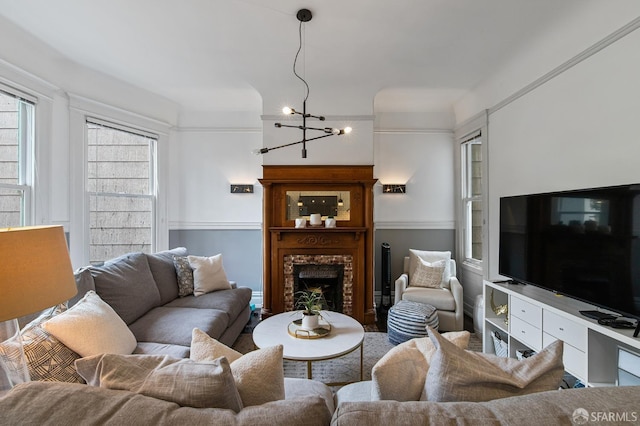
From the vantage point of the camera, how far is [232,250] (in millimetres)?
4219

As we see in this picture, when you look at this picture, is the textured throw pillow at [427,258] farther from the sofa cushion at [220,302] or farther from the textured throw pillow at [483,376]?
the textured throw pillow at [483,376]

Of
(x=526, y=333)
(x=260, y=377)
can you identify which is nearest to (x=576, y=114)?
(x=526, y=333)

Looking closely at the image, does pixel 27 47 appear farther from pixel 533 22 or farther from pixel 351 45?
pixel 533 22

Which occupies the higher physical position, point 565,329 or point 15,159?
point 15,159

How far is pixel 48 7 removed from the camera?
7.23ft

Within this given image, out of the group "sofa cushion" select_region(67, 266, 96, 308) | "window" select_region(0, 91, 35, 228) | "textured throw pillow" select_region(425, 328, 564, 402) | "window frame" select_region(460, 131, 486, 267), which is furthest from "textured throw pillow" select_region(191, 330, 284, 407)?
"window frame" select_region(460, 131, 486, 267)

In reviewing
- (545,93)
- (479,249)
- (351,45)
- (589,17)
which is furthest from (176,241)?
(589,17)

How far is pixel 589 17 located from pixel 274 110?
292 cm

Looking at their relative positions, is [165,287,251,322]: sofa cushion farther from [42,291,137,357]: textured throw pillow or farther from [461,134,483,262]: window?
[461,134,483,262]: window

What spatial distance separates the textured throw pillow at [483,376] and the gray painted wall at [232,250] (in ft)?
11.4

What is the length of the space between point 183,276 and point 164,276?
190 mm

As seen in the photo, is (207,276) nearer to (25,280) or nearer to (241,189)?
(241,189)

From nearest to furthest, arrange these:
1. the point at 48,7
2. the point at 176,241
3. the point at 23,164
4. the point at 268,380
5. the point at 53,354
Result: the point at 268,380 → the point at 53,354 → the point at 48,7 → the point at 23,164 → the point at 176,241

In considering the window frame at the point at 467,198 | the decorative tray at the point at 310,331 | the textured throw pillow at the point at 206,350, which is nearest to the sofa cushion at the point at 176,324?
the decorative tray at the point at 310,331
